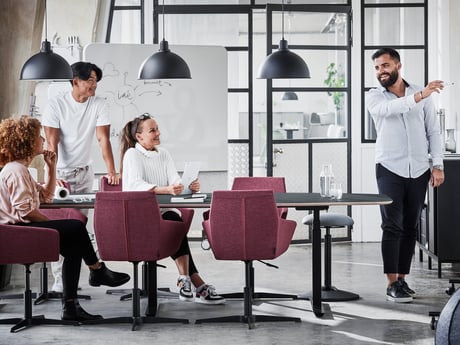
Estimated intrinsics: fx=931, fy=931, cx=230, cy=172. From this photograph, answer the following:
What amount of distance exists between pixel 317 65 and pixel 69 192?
12.8 feet

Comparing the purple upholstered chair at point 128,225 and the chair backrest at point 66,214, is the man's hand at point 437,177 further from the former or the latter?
the chair backrest at point 66,214

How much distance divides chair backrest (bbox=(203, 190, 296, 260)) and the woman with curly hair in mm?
864

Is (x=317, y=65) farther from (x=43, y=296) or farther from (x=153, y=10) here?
(x=43, y=296)

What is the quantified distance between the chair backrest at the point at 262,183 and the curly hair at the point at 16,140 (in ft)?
5.97

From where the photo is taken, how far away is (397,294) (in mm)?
6531

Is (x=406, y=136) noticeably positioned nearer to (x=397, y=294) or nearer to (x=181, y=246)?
(x=397, y=294)

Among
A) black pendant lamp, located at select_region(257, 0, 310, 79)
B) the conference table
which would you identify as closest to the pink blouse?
the conference table

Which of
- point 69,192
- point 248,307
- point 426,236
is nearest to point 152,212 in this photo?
point 248,307

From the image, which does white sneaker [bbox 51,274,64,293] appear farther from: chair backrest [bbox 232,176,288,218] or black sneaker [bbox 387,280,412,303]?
black sneaker [bbox 387,280,412,303]

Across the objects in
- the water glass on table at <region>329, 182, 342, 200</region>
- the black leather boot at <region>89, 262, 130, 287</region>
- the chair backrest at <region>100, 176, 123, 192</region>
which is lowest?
the black leather boot at <region>89, 262, 130, 287</region>

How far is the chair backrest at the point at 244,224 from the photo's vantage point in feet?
18.2

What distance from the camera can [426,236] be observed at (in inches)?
316

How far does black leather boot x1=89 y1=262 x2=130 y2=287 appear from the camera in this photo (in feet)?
19.9

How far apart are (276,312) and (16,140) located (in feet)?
6.70
